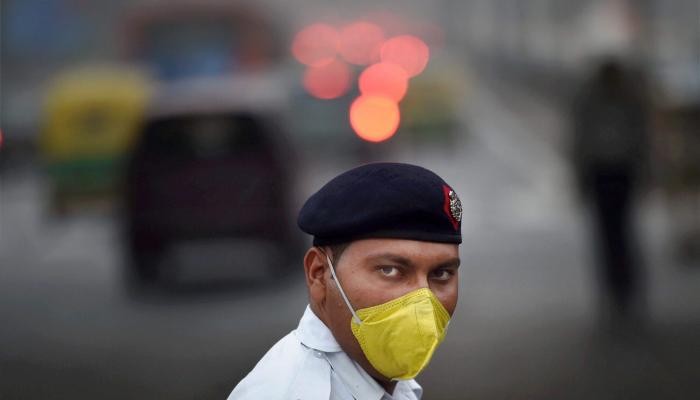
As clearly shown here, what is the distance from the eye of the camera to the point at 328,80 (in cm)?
877

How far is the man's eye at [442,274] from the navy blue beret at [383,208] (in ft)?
0.17

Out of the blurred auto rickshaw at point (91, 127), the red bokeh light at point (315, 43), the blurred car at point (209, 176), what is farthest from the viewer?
the red bokeh light at point (315, 43)

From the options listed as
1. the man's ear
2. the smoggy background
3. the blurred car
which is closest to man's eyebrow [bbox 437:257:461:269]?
the man's ear

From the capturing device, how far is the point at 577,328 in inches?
287

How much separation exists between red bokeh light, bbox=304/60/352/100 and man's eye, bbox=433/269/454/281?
6332mm

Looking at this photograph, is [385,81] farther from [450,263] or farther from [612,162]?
[450,263]

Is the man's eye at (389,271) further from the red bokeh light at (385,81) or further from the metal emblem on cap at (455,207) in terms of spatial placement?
the red bokeh light at (385,81)

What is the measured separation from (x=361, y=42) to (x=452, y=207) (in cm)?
731

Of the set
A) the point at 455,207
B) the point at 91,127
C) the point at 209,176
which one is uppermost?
the point at 455,207

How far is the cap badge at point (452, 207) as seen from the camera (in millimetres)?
1891

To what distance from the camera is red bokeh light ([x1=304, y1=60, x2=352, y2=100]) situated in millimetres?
8352

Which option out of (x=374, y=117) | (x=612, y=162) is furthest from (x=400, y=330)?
(x=374, y=117)

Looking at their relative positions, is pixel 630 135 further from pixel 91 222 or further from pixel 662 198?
pixel 91 222

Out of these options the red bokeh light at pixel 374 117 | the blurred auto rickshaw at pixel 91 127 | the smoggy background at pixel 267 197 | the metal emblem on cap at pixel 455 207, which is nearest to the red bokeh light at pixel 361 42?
the smoggy background at pixel 267 197
